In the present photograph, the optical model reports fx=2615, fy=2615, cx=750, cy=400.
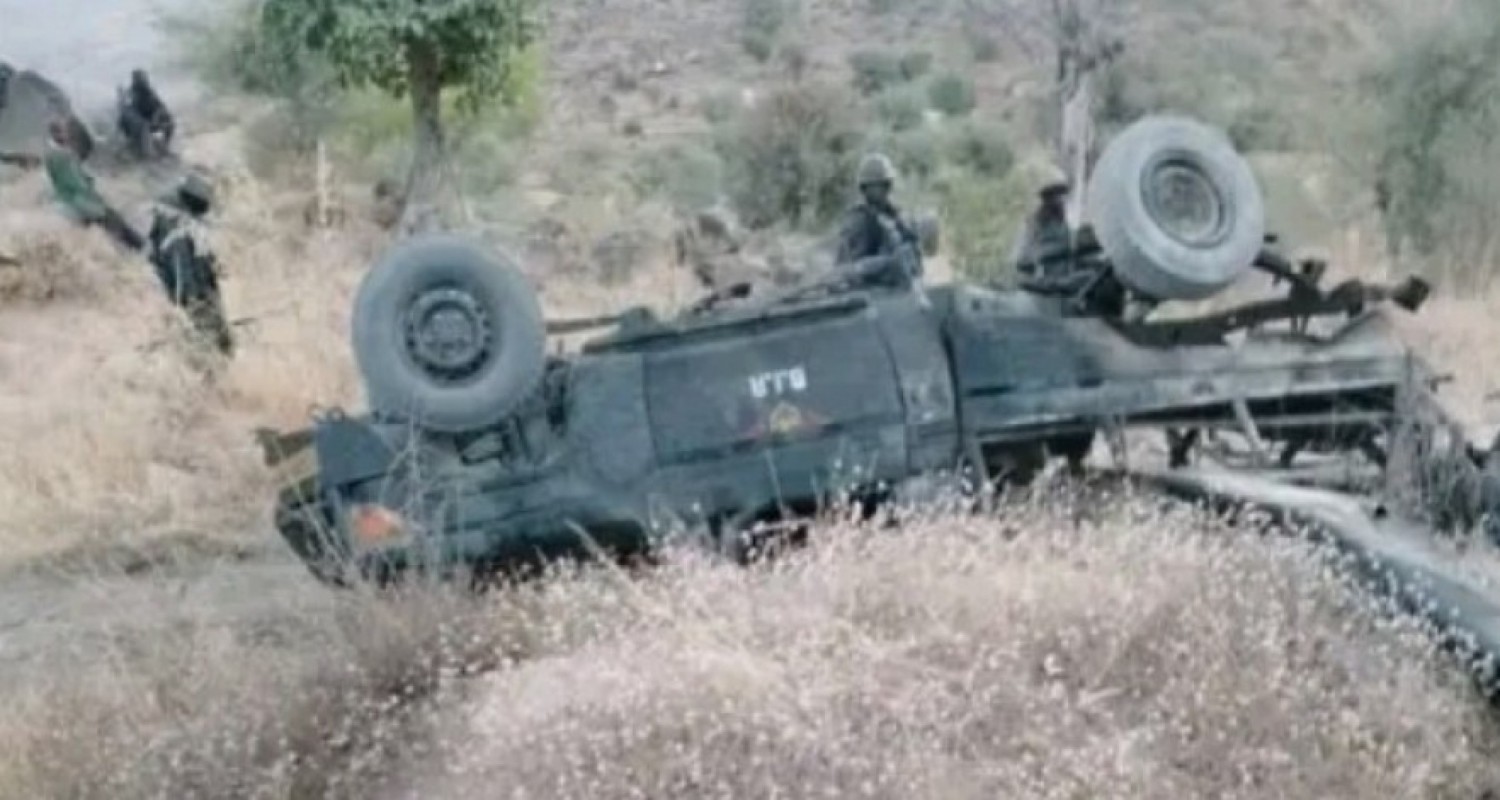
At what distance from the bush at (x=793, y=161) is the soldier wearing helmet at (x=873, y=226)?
1714cm

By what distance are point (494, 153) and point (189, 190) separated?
14.6 metres

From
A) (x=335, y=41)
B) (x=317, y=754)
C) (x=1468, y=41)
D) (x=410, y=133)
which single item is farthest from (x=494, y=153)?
(x=317, y=754)

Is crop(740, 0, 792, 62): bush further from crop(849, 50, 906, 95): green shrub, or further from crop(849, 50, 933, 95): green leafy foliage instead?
crop(849, 50, 906, 95): green shrub

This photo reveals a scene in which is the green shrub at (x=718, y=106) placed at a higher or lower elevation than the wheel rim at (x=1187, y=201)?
lower

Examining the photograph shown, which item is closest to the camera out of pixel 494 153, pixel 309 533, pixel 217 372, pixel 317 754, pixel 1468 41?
pixel 317 754

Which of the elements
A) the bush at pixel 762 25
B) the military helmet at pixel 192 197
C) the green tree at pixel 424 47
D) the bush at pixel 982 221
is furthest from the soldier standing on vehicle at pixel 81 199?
the bush at pixel 762 25

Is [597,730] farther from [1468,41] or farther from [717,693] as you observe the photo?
[1468,41]

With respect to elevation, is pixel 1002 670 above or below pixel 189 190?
below

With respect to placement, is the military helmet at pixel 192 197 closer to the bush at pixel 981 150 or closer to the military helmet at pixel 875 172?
the military helmet at pixel 875 172

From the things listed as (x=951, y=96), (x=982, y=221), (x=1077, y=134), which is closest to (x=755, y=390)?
(x=1077, y=134)

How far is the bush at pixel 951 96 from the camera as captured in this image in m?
40.3

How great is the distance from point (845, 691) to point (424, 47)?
14807 millimetres

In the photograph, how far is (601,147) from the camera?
38000 millimetres

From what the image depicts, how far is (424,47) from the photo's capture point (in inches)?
883
